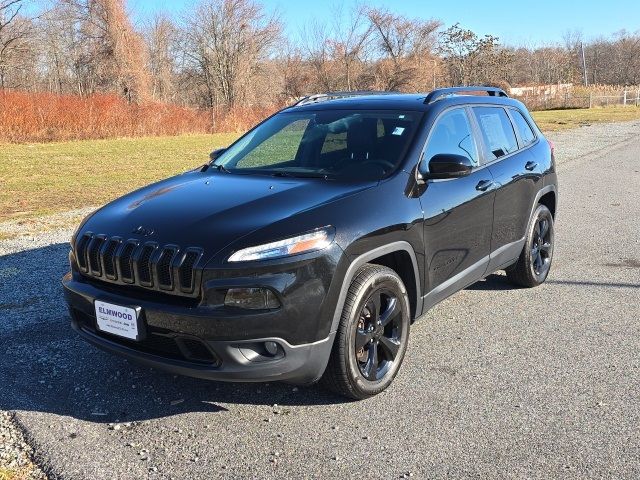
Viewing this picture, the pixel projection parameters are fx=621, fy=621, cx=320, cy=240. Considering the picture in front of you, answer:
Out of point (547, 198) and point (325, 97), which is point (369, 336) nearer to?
point (325, 97)

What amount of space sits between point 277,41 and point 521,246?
4986cm

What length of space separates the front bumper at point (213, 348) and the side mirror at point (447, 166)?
4.50 ft

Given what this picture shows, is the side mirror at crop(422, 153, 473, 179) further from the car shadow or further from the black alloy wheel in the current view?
the car shadow

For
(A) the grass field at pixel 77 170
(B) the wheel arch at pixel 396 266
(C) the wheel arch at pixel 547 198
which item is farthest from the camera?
(A) the grass field at pixel 77 170

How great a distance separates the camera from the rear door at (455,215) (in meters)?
4.02

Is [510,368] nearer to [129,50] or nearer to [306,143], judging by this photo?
[306,143]

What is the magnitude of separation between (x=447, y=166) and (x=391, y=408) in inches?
60.7

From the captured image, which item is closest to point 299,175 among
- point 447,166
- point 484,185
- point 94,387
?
point 447,166

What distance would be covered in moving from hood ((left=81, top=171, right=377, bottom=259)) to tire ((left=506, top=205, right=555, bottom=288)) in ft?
7.68

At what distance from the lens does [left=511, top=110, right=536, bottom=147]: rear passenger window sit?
559 cm

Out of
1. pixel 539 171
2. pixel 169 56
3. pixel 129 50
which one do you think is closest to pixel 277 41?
pixel 169 56

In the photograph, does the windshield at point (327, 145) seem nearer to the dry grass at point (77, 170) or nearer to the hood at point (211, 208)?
the hood at point (211, 208)

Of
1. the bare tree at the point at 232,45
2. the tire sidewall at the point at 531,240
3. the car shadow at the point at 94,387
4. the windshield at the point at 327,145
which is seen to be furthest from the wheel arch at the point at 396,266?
the bare tree at the point at 232,45

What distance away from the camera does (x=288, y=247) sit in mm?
3127
